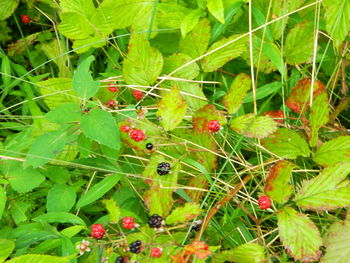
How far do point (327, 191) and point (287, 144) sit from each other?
0.78 ft

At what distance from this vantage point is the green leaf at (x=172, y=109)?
1438 mm

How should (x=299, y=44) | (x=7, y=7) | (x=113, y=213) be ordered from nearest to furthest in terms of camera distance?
(x=113, y=213) < (x=299, y=44) < (x=7, y=7)

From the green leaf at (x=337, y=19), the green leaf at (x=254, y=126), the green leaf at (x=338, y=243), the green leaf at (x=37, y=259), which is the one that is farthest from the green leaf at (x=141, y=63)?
the green leaf at (x=338, y=243)

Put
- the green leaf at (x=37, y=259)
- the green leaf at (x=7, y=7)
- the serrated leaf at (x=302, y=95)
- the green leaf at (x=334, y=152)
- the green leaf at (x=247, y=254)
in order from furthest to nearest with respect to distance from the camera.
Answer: the green leaf at (x=7, y=7)
the serrated leaf at (x=302, y=95)
the green leaf at (x=334, y=152)
the green leaf at (x=247, y=254)
the green leaf at (x=37, y=259)

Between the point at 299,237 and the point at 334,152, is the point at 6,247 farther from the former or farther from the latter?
the point at 334,152

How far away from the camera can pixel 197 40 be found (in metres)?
1.67

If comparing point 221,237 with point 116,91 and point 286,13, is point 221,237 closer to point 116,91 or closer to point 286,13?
point 116,91

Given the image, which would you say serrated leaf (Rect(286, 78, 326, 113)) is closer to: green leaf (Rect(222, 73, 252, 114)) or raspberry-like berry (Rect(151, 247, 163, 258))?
green leaf (Rect(222, 73, 252, 114))

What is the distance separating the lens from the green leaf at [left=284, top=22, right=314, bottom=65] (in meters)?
1.69

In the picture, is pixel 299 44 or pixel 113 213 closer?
pixel 113 213

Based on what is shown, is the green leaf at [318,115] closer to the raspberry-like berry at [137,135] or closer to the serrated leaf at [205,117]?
the serrated leaf at [205,117]

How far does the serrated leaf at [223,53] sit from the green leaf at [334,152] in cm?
45

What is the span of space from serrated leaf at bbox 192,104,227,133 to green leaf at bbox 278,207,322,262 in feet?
1.21

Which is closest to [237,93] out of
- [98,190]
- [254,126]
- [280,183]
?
[254,126]
